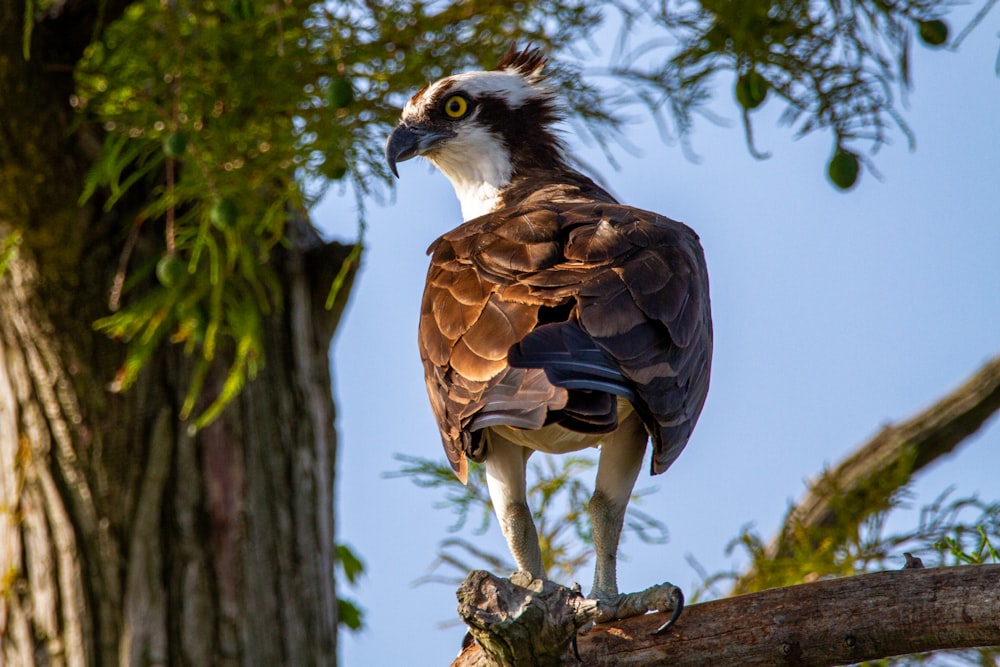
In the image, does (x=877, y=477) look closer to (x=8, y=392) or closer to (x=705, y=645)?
(x=705, y=645)

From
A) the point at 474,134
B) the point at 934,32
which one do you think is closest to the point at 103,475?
the point at 474,134

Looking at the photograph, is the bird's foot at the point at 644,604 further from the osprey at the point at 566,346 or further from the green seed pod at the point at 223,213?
the green seed pod at the point at 223,213

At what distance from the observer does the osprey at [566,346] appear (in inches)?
110

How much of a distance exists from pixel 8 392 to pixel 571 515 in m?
2.11

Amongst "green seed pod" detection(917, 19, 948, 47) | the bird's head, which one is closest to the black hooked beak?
the bird's head

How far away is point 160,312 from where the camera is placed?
4.64 meters

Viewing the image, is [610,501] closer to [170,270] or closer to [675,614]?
[675,614]

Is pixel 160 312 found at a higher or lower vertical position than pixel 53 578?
higher

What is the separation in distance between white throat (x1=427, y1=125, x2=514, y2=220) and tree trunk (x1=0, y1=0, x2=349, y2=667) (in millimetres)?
1150

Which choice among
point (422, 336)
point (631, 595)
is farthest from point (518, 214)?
point (631, 595)

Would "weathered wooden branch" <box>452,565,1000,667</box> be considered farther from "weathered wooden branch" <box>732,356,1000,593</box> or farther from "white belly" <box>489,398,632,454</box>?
"weathered wooden branch" <box>732,356,1000,593</box>

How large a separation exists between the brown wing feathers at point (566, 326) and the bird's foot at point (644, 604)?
0.29 m

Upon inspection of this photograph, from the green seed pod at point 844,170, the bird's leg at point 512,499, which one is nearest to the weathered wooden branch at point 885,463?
the green seed pod at point 844,170

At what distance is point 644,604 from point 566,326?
0.70 metres
